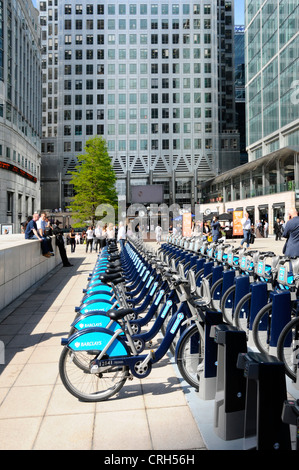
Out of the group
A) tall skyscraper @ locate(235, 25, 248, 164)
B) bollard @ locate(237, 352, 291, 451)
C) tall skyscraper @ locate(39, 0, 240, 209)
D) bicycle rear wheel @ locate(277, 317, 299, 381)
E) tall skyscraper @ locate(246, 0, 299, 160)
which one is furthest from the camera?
tall skyscraper @ locate(235, 25, 248, 164)

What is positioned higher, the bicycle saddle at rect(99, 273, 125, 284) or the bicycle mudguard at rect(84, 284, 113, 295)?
the bicycle saddle at rect(99, 273, 125, 284)

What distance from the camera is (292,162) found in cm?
4472

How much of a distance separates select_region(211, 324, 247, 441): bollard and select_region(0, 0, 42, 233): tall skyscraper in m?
43.4

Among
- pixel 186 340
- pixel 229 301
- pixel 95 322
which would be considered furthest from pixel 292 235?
pixel 95 322

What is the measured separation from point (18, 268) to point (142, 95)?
75.9 metres

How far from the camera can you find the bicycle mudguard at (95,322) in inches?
159

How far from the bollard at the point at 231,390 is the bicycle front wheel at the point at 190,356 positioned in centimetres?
92

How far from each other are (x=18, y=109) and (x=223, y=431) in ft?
166

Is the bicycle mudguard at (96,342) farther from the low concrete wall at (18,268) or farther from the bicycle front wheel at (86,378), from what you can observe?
the low concrete wall at (18,268)

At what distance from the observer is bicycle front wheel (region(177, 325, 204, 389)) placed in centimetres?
400

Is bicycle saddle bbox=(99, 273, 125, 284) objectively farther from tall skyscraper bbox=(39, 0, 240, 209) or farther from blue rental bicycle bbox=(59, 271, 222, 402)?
tall skyscraper bbox=(39, 0, 240, 209)

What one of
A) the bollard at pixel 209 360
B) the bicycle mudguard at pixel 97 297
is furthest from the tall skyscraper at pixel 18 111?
the bollard at pixel 209 360

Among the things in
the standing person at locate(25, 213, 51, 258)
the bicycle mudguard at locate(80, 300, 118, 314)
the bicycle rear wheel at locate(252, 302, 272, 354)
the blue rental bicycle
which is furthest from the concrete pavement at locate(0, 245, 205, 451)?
the standing person at locate(25, 213, 51, 258)
